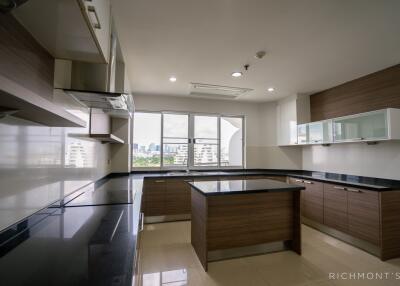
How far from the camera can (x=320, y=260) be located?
228cm

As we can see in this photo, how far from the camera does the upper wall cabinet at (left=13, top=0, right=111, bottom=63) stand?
32.3 inches

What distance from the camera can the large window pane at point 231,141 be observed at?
465 centimetres

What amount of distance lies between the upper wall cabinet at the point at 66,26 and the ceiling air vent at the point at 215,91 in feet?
7.90

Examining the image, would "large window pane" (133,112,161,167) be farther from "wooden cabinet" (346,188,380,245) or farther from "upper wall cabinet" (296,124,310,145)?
"wooden cabinet" (346,188,380,245)

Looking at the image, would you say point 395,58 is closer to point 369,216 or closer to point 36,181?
point 369,216

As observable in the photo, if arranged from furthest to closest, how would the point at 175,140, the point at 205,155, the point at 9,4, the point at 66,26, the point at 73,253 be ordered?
the point at 205,155 → the point at 175,140 → the point at 66,26 → the point at 73,253 → the point at 9,4

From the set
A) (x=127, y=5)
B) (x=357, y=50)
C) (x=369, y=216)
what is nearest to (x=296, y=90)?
(x=357, y=50)

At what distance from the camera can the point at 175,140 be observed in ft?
14.2

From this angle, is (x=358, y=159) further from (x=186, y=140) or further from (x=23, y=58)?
(x=23, y=58)

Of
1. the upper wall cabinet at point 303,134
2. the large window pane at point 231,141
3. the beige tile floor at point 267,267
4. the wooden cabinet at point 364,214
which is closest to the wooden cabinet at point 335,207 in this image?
the wooden cabinet at point 364,214

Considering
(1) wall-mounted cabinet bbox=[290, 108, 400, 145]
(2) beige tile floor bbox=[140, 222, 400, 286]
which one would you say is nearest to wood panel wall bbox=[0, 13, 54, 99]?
(2) beige tile floor bbox=[140, 222, 400, 286]

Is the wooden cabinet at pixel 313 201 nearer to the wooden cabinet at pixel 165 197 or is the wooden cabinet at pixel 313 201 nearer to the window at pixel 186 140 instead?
the window at pixel 186 140

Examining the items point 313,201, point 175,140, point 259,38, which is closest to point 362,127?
point 313,201

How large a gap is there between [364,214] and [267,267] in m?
1.46
